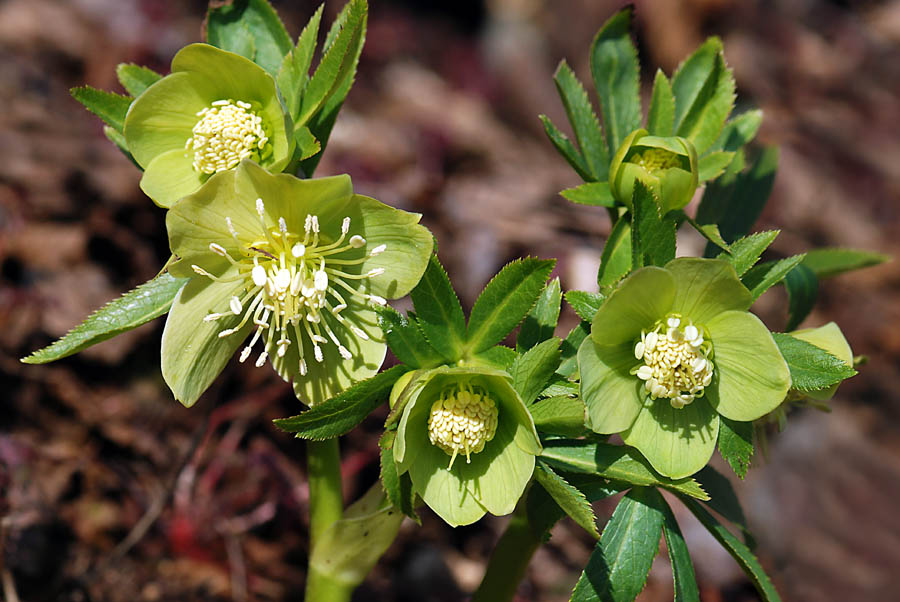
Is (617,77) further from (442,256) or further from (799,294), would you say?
(442,256)

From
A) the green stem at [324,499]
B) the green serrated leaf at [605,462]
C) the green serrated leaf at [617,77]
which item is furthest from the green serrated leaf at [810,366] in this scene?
the green stem at [324,499]

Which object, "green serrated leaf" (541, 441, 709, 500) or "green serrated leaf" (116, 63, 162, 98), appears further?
"green serrated leaf" (116, 63, 162, 98)

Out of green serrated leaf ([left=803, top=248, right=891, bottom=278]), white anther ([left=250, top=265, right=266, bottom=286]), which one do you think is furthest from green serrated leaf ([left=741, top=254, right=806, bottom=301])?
white anther ([left=250, top=265, right=266, bottom=286])

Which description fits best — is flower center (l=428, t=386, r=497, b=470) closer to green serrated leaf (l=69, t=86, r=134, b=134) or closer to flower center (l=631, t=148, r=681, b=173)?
flower center (l=631, t=148, r=681, b=173)

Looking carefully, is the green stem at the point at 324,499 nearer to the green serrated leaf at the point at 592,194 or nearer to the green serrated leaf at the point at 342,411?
the green serrated leaf at the point at 342,411

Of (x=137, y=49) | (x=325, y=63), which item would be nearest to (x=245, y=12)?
(x=325, y=63)

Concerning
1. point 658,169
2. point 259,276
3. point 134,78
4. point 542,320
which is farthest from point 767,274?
point 134,78

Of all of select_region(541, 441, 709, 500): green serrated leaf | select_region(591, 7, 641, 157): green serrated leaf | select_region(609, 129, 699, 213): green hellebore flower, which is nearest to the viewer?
select_region(541, 441, 709, 500): green serrated leaf
